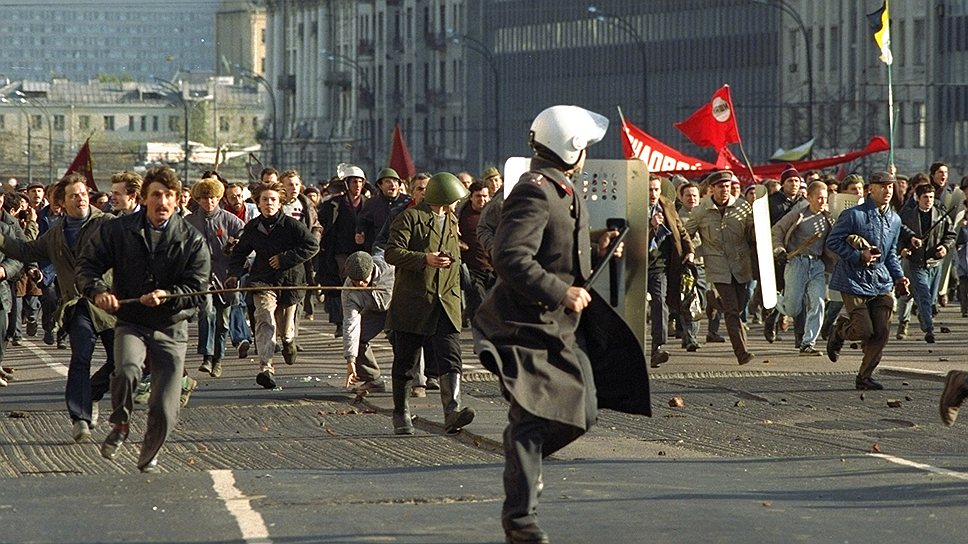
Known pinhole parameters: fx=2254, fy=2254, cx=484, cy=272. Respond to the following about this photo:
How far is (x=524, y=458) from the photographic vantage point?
8578 mm

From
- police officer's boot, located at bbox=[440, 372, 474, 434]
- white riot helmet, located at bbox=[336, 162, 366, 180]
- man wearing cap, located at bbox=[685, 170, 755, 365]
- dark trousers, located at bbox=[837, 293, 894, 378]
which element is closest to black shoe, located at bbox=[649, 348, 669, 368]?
man wearing cap, located at bbox=[685, 170, 755, 365]

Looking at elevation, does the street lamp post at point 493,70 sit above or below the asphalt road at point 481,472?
above

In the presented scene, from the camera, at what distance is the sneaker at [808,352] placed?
781 inches

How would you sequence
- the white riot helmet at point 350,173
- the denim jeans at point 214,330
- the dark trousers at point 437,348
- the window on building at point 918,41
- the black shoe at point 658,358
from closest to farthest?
1. the dark trousers at point 437,348
2. the denim jeans at point 214,330
3. the black shoe at point 658,358
4. the white riot helmet at point 350,173
5. the window on building at point 918,41

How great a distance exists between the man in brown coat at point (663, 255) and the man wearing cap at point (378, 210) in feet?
11.5

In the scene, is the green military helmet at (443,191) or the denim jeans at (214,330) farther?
the denim jeans at (214,330)

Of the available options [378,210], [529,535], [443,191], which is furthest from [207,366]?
[529,535]

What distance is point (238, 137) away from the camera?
186 meters

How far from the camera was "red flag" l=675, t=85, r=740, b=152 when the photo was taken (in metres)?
31.5

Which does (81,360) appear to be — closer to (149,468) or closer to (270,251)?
(149,468)

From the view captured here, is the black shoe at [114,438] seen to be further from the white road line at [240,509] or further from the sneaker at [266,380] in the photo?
the sneaker at [266,380]

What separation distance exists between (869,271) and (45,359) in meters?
8.07

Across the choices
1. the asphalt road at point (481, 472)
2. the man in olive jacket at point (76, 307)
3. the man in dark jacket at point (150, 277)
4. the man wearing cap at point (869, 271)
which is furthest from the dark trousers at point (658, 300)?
the man in dark jacket at point (150, 277)

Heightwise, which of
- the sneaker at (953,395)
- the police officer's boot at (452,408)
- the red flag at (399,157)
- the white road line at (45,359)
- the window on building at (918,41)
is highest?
the window on building at (918,41)
